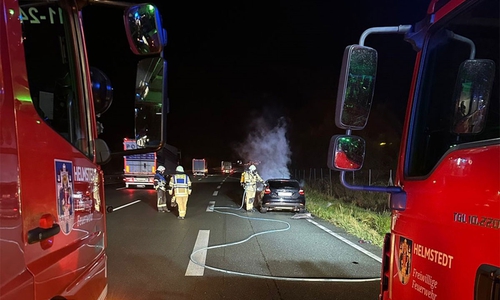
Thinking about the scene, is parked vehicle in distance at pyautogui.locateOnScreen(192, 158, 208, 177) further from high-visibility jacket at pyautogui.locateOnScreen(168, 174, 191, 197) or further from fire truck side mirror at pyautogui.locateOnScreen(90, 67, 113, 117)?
fire truck side mirror at pyautogui.locateOnScreen(90, 67, 113, 117)

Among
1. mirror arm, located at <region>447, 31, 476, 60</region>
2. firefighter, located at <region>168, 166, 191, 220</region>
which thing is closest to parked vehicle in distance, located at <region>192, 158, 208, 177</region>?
firefighter, located at <region>168, 166, 191, 220</region>

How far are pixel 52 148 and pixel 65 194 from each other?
0.27 meters

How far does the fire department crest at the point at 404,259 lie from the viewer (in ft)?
7.36

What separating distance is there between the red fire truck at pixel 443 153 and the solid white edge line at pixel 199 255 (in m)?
Result: 3.90

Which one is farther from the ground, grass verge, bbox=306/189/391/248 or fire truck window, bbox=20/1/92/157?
fire truck window, bbox=20/1/92/157

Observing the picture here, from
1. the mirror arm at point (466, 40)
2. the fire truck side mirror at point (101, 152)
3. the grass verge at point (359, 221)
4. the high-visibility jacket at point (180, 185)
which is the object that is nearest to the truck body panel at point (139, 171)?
the high-visibility jacket at point (180, 185)

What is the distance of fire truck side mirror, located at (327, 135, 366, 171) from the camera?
2404 mm

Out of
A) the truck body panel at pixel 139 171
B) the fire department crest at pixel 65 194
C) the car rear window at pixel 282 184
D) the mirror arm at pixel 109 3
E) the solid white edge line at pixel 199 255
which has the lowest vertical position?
the truck body panel at pixel 139 171

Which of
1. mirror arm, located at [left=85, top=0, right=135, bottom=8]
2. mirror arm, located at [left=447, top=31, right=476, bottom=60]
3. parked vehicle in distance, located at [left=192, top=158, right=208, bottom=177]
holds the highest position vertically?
mirror arm, located at [left=85, top=0, right=135, bottom=8]

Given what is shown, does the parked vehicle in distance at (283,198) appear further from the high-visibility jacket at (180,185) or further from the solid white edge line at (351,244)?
the high-visibility jacket at (180,185)

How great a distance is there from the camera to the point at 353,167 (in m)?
2.41

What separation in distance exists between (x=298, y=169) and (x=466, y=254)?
3720cm

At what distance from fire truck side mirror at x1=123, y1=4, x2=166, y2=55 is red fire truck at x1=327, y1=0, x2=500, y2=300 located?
1192 millimetres

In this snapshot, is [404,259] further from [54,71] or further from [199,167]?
[199,167]
